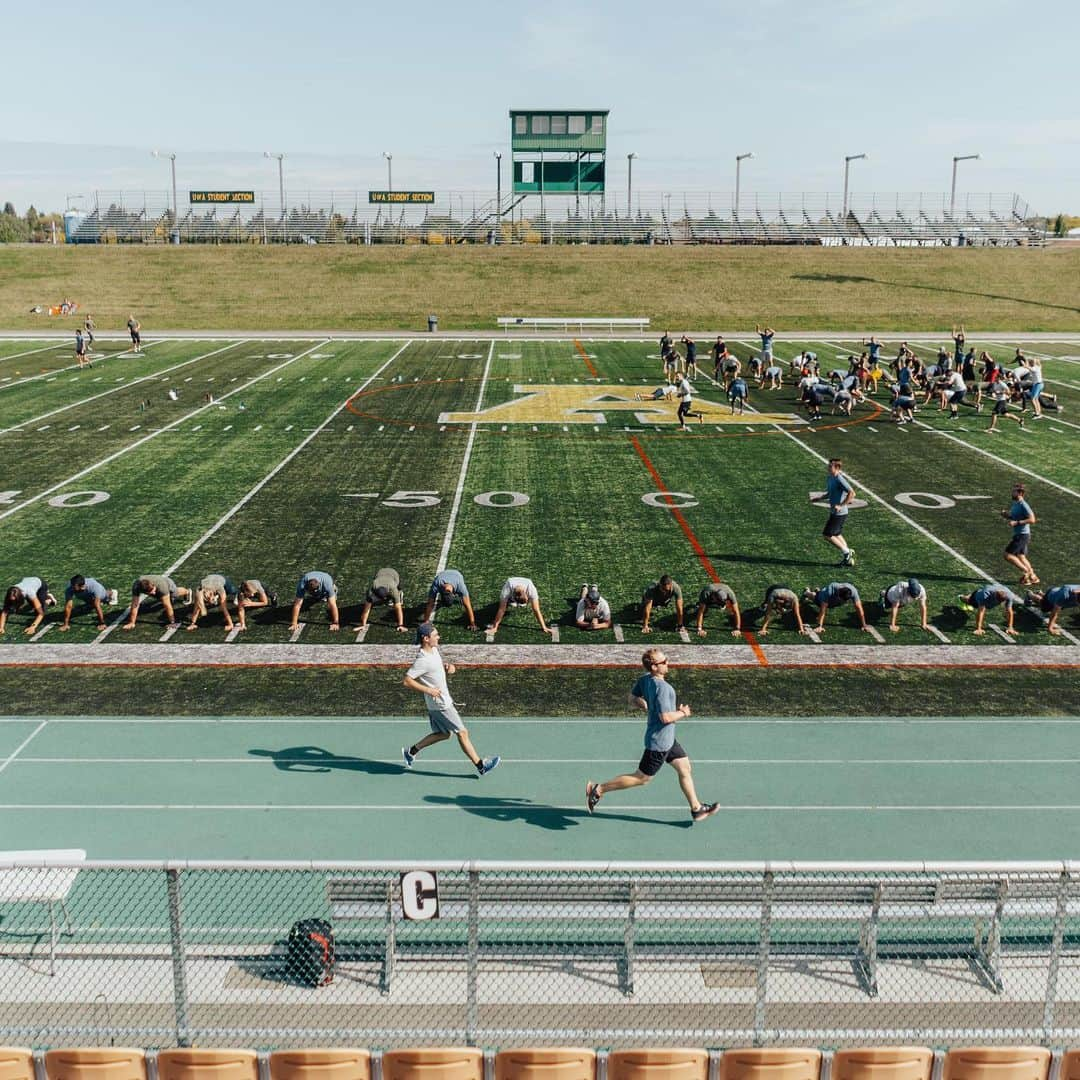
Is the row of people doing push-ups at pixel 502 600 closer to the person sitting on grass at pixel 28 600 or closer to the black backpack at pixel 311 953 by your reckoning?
the person sitting on grass at pixel 28 600

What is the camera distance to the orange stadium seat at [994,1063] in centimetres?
539

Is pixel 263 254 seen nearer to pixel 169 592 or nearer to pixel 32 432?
pixel 32 432

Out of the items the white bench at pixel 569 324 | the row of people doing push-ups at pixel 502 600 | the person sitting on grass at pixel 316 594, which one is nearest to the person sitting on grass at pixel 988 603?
the row of people doing push-ups at pixel 502 600

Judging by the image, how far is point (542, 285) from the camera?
211 ft

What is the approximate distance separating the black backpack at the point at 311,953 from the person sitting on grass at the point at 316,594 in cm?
706

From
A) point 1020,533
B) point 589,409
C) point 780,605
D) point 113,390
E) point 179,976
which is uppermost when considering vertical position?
point 113,390

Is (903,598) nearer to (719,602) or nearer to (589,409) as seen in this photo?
(719,602)

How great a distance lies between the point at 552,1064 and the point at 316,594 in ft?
29.1

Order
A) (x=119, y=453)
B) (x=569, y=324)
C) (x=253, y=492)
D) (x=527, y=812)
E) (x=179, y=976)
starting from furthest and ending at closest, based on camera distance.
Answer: (x=569, y=324)
(x=119, y=453)
(x=253, y=492)
(x=527, y=812)
(x=179, y=976)

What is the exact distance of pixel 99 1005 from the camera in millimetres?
6508

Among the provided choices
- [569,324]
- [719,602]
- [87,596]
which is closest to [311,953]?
[719,602]

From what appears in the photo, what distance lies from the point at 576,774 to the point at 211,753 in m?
3.54

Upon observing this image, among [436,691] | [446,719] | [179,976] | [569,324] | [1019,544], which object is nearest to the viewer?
[179,976]

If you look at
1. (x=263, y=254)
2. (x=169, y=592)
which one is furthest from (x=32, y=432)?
(x=263, y=254)
